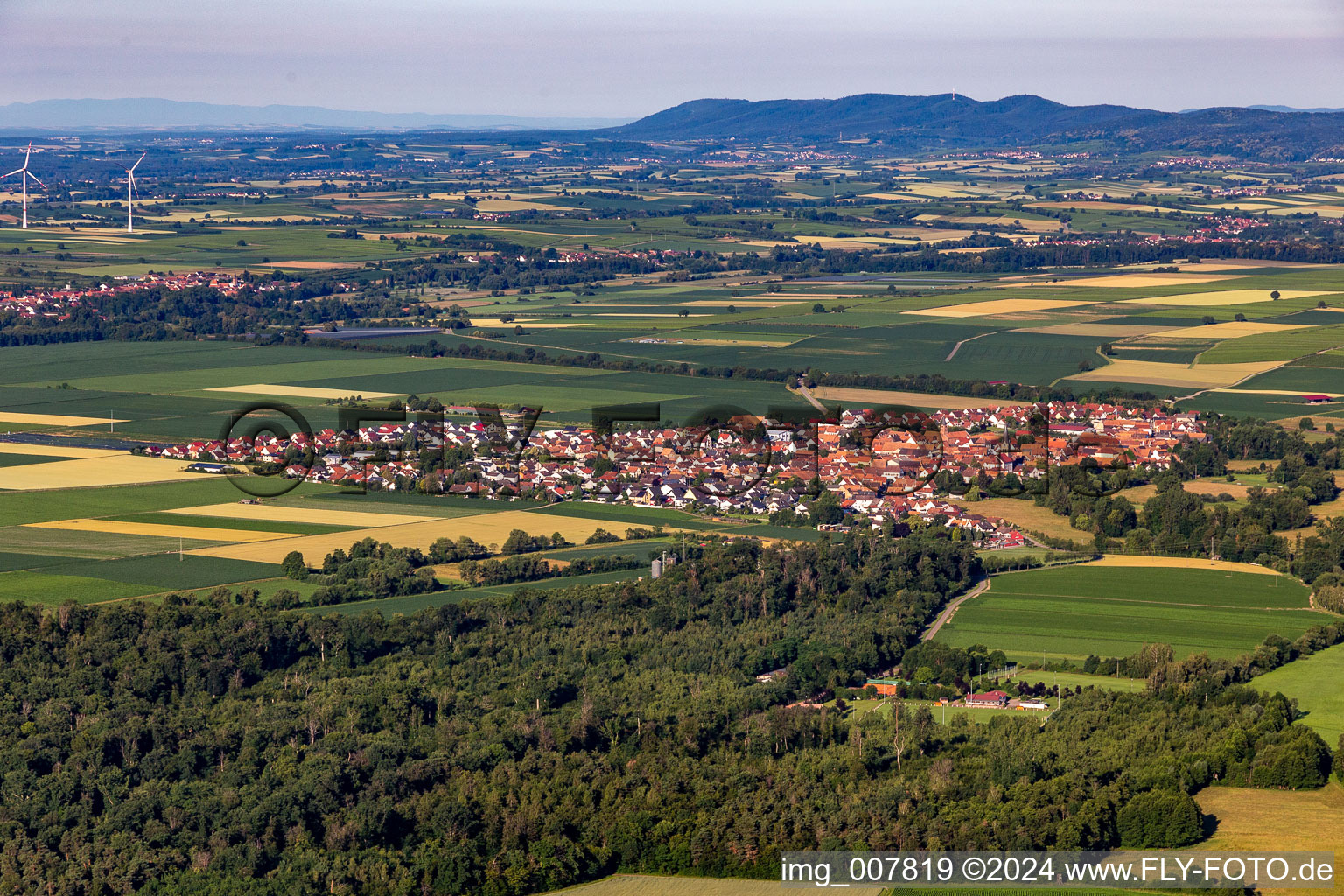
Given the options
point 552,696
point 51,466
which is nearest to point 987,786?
point 552,696

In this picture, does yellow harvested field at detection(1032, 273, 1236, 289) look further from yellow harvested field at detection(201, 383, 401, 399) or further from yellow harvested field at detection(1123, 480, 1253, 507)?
yellow harvested field at detection(1123, 480, 1253, 507)

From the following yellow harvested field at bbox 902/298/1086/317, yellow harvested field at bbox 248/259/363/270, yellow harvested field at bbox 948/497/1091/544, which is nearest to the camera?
yellow harvested field at bbox 948/497/1091/544

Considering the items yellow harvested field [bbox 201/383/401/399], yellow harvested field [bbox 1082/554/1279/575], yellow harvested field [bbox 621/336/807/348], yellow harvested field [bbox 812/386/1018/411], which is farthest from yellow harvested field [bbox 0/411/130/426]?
yellow harvested field [bbox 1082/554/1279/575]

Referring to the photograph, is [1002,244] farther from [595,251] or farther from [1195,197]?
[1195,197]

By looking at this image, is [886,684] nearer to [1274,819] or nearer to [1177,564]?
[1274,819]

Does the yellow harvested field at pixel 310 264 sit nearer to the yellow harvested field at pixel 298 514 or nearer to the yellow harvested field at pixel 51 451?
the yellow harvested field at pixel 51 451
